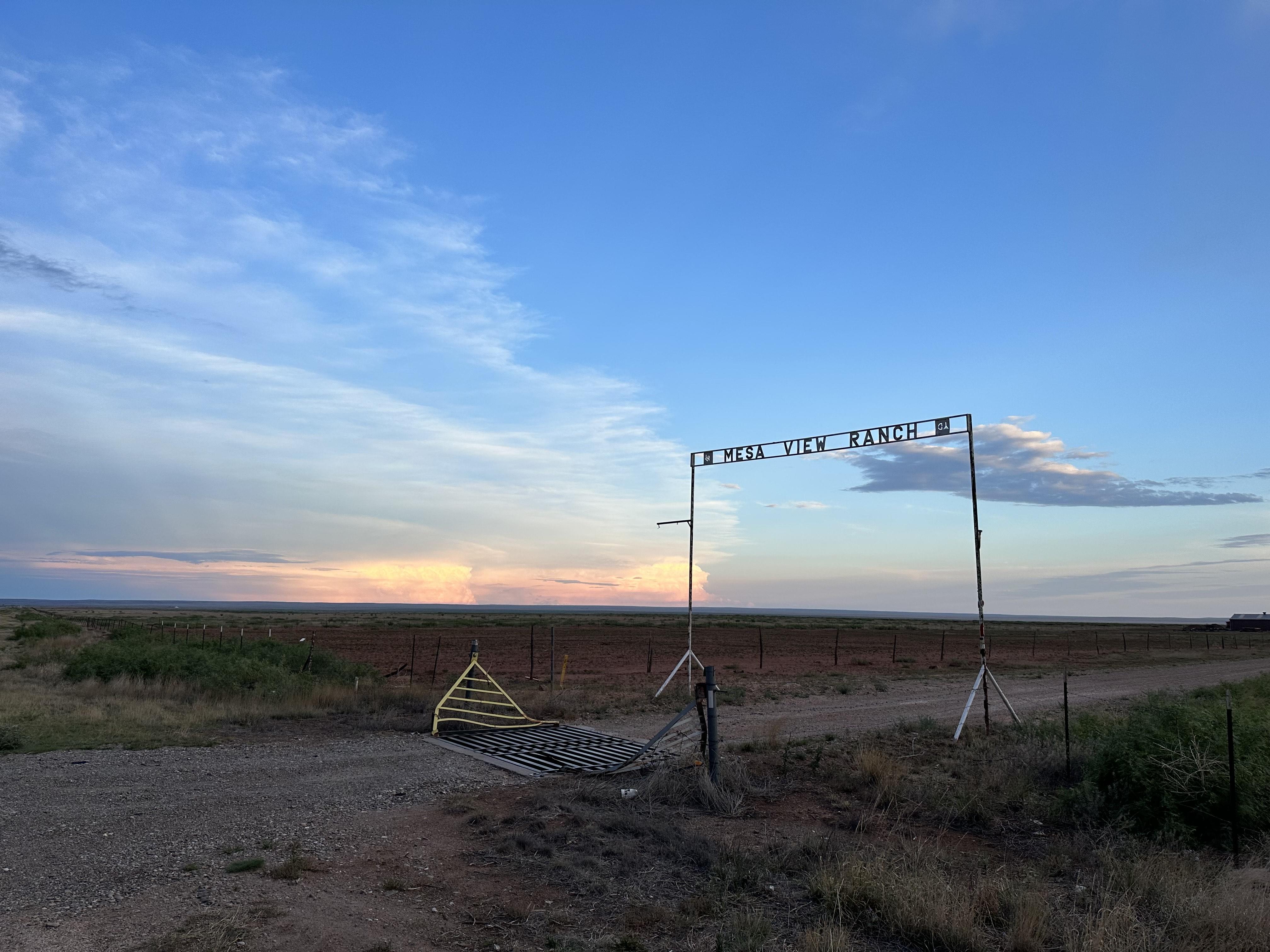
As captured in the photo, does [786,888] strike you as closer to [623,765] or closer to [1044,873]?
[1044,873]

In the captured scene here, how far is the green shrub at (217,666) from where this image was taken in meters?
19.5

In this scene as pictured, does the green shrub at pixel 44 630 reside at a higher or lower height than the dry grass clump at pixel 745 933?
lower

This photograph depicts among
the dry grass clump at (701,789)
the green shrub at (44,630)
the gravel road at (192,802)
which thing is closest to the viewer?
the gravel road at (192,802)

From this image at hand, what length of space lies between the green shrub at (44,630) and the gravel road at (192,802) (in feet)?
119

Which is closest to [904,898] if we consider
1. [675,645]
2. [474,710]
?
[474,710]

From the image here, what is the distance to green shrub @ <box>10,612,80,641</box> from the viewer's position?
138 ft

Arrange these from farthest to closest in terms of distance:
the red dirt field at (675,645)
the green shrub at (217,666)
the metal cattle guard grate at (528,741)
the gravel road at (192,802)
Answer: the red dirt field at (675,645), the green shrub at (217,666), the metal cattle guard grate at (528,741), the gravel road at (192,802)

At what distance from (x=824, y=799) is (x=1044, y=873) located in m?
3.14

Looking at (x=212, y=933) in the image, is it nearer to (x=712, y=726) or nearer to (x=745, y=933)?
(x=745, y=933)

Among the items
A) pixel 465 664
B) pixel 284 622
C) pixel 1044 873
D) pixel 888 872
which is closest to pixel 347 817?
pixel 888 872

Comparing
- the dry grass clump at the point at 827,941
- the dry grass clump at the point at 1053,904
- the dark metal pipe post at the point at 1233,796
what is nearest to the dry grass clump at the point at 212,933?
the dry grass clump at the point at 827,941

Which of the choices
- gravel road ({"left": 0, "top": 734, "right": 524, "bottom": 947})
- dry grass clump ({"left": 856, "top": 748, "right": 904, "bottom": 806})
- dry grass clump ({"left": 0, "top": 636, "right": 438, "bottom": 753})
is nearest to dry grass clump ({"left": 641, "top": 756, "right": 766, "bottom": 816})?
dry grass clump ({"left": 856, "top": 748, "right": 904, "bottom": 806})

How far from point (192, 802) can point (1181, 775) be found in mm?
10702

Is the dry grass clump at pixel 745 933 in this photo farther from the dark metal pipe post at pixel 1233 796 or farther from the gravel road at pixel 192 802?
the dark metal pipe post at pixel 1233 796
